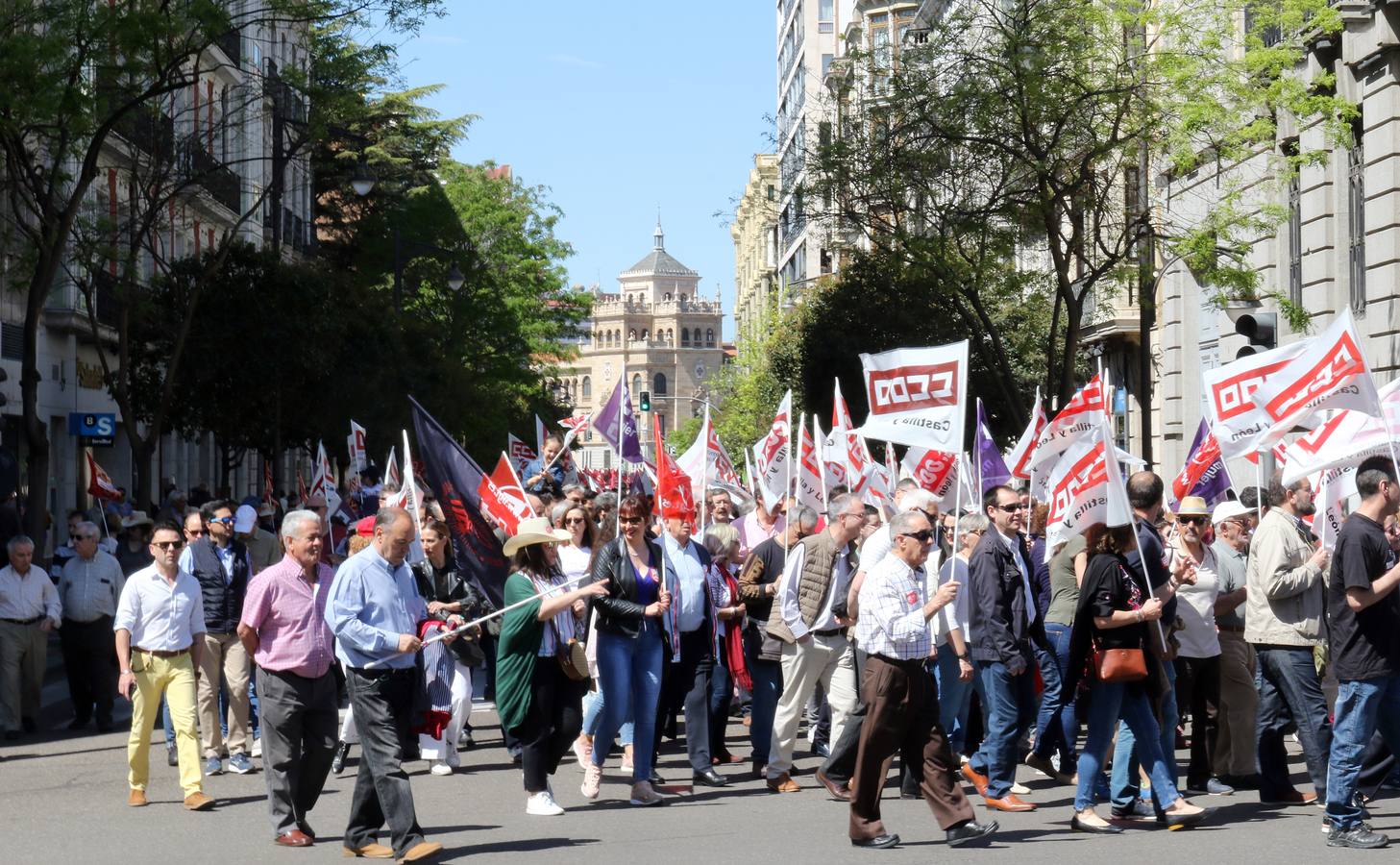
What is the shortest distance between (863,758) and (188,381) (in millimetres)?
25348

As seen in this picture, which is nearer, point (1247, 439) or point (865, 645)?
point (865, 645)

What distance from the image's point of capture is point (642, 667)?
1159 centimetres

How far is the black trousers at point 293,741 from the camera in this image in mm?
10039

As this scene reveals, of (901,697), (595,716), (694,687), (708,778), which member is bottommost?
(708,778)

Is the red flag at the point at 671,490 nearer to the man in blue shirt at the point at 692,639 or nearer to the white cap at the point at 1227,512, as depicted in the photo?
the man in blue shirt at the point at 692,639

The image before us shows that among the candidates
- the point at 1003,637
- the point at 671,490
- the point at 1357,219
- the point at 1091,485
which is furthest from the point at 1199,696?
the point at 1357,219

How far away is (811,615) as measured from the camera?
474 inches

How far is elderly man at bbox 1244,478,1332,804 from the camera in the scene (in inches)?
408

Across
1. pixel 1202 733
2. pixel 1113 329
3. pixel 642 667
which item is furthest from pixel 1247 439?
pixel 1113 329

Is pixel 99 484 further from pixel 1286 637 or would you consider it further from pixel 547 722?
pixel 1286 637

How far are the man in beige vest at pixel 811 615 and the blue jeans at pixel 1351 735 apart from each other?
10.6ft

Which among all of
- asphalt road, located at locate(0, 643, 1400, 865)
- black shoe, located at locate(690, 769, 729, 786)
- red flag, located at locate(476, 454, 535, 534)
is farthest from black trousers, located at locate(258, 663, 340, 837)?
black shoe, located at locate(690, 769, 729, 786)

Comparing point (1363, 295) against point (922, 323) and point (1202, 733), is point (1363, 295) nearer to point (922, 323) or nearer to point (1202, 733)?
point (1202, 733)

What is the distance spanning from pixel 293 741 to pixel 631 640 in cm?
223
